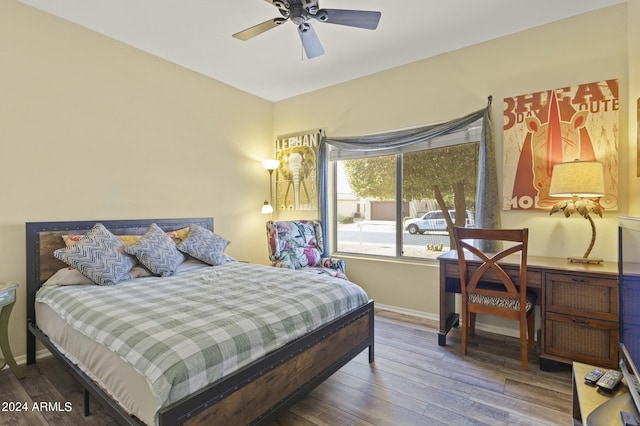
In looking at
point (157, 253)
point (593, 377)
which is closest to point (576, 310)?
point (593, 377)

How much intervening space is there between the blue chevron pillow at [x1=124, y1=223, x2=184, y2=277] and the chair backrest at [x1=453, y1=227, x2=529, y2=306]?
2526 millimetres

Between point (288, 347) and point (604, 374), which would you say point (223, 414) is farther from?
point (604, 374)

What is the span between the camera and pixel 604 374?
146cm

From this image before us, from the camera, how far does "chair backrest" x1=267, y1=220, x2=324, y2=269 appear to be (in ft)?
12.1

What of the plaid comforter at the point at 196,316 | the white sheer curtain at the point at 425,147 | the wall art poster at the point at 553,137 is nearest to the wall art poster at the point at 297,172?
the white sheer curtain at the point at 425,147

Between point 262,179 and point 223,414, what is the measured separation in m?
3.61

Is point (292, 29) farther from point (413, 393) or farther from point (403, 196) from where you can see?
point (413, 393)

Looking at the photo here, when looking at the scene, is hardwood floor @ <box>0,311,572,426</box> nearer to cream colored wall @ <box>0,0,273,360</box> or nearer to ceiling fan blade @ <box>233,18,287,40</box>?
cream colored wall @ <box>0,0,273,360</box>

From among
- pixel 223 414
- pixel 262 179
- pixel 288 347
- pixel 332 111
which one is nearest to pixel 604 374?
pixel 288 347

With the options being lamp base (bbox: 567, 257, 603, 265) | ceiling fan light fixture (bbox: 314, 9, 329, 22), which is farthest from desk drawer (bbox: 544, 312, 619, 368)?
ceiling fan light fixture (bbox: 314, 9, 329, 22)

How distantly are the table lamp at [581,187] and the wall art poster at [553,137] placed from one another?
17 centimetres

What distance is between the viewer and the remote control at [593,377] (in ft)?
4.68

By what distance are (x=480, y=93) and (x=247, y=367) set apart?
3226 millimetres

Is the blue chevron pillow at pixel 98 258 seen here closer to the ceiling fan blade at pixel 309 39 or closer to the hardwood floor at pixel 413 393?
the hardwood floor at pixel 413 393
